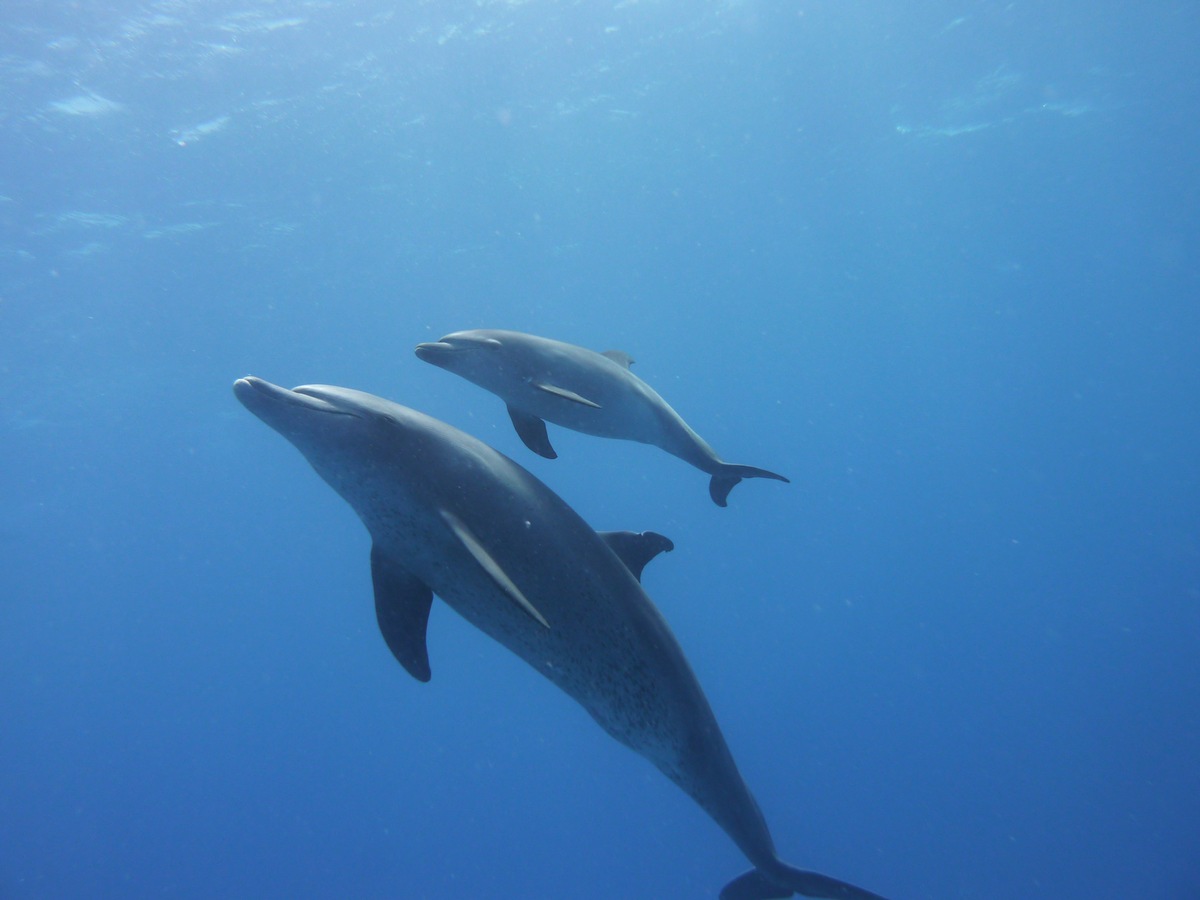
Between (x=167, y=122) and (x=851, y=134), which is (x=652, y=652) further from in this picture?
(x=851, y=134)

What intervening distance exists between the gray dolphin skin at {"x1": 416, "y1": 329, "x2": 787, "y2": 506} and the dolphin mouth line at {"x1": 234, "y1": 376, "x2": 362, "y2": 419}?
2277 millimetres

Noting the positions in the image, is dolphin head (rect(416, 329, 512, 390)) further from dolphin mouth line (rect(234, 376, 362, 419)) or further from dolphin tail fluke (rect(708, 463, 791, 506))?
dolphin tail fluke (rect(708, 463, 791, 506))

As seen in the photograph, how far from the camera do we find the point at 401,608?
16.0 ft

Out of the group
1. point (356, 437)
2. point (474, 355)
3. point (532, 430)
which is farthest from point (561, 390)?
point (356, 437)

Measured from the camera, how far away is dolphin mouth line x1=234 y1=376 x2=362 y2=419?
4.03 metres

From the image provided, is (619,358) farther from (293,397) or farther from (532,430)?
(293,397)

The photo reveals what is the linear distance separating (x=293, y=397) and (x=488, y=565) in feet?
4.82

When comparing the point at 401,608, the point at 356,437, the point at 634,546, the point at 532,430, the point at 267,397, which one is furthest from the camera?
the point at 532,430

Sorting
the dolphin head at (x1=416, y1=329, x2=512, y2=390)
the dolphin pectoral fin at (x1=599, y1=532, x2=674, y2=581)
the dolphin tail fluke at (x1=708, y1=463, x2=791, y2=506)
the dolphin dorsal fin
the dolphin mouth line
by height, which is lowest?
the dolphin tail fluke at (x1=708, y1=463, x2=791, y2=506)

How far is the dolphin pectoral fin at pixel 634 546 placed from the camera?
518 centimetres

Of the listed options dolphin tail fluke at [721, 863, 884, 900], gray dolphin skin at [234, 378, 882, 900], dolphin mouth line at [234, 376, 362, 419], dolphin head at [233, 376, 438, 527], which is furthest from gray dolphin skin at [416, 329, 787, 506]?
dolphin tail fluke at [721, 863, 884, 900]

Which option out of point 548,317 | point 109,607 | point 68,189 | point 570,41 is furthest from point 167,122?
point 109,607

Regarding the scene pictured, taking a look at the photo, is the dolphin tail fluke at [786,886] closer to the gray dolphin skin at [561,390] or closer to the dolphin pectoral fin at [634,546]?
the dolphin pectoral fin at [634,546]

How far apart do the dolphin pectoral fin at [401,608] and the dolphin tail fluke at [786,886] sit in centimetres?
340
